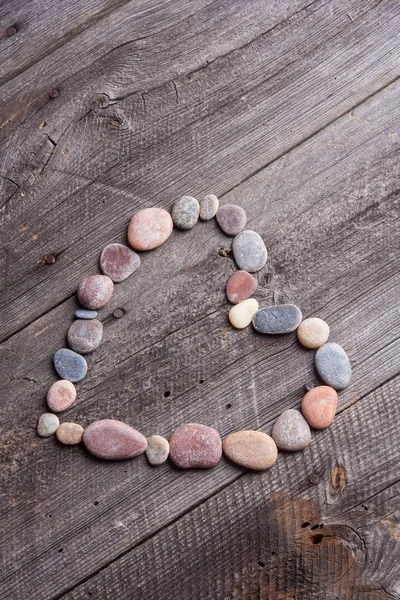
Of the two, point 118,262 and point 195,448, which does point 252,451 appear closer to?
point 195,448

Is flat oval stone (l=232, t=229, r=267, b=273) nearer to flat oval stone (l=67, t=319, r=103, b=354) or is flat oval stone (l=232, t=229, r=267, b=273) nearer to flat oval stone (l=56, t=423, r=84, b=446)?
flat oval stone (l=67, t=319, r=103, b=354)

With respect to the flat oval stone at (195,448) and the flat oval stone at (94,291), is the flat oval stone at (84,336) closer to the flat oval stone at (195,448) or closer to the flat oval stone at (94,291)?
the flat oval stone at (94,291)

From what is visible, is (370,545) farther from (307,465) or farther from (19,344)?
(19,344)

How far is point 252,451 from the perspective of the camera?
925 millimetres

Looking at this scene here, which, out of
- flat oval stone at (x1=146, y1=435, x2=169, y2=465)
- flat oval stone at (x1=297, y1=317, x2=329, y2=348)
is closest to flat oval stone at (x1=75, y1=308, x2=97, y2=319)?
flat oval stone at (x1=146, y1=435, x2=169, y2=465)

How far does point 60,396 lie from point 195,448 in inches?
8.4

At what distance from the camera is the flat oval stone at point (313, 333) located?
0.95 meters

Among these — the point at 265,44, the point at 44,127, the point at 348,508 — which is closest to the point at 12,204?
the point at 44,127

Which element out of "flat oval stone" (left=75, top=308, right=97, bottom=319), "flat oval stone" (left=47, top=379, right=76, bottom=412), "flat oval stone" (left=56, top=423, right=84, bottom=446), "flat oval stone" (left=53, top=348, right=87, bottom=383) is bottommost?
"flat oval stone" (left=56, top=423, right=84, bottom=446)

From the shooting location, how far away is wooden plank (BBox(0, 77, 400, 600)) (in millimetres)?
931

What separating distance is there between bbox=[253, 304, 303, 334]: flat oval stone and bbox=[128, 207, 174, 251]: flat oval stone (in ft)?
0.62

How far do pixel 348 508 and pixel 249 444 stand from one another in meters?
0.17

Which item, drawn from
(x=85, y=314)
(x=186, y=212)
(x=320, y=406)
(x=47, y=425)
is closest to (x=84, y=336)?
(x=85, y=314)

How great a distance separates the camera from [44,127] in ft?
3.34
